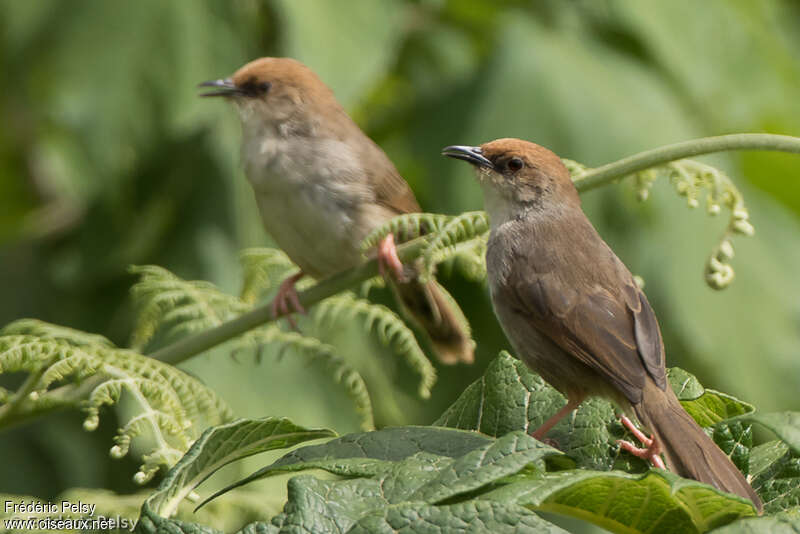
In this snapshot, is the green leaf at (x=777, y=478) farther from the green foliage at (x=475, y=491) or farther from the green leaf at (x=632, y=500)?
the green leaf at (x=632, y=500)

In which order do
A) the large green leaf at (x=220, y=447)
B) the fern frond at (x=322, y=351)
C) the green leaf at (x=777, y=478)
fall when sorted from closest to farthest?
the large green leaf at (x=220, y=447) → the green leaf at (x=777, y=478) → the fern frond at (x=322, y=351)

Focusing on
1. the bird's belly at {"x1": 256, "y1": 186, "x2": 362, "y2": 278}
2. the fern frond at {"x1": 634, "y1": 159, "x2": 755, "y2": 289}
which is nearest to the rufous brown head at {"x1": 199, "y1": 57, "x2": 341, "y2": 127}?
the bird's belly at {"x1": 256, "y1": 186, "x2": 362, "y2": 278}

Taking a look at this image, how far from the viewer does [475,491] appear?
174 centimetres

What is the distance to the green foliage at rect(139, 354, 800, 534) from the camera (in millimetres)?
1616

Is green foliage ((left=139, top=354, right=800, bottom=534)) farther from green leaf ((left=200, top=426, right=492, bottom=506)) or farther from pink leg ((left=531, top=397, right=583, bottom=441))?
pink leg ((left=531, top=397, right=583, bottom=441))

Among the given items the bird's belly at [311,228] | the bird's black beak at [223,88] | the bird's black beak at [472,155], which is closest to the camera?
the bird's black beak at [472,155]

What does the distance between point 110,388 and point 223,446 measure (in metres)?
0.59

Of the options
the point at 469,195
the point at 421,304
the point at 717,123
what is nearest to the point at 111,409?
the point at 421,304

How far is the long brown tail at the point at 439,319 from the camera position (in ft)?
12.5

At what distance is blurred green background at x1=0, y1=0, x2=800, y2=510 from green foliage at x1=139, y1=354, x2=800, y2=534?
2.16 meters

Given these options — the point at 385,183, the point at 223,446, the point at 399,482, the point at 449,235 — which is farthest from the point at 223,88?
the point at 399,482

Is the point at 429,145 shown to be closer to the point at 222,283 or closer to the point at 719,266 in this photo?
the point at 222,283

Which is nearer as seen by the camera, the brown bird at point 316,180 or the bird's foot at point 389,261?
the bird's foot at point 389,261

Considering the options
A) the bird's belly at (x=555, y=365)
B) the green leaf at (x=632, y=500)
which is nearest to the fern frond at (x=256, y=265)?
the bird's belly at (x=555, y=365)
